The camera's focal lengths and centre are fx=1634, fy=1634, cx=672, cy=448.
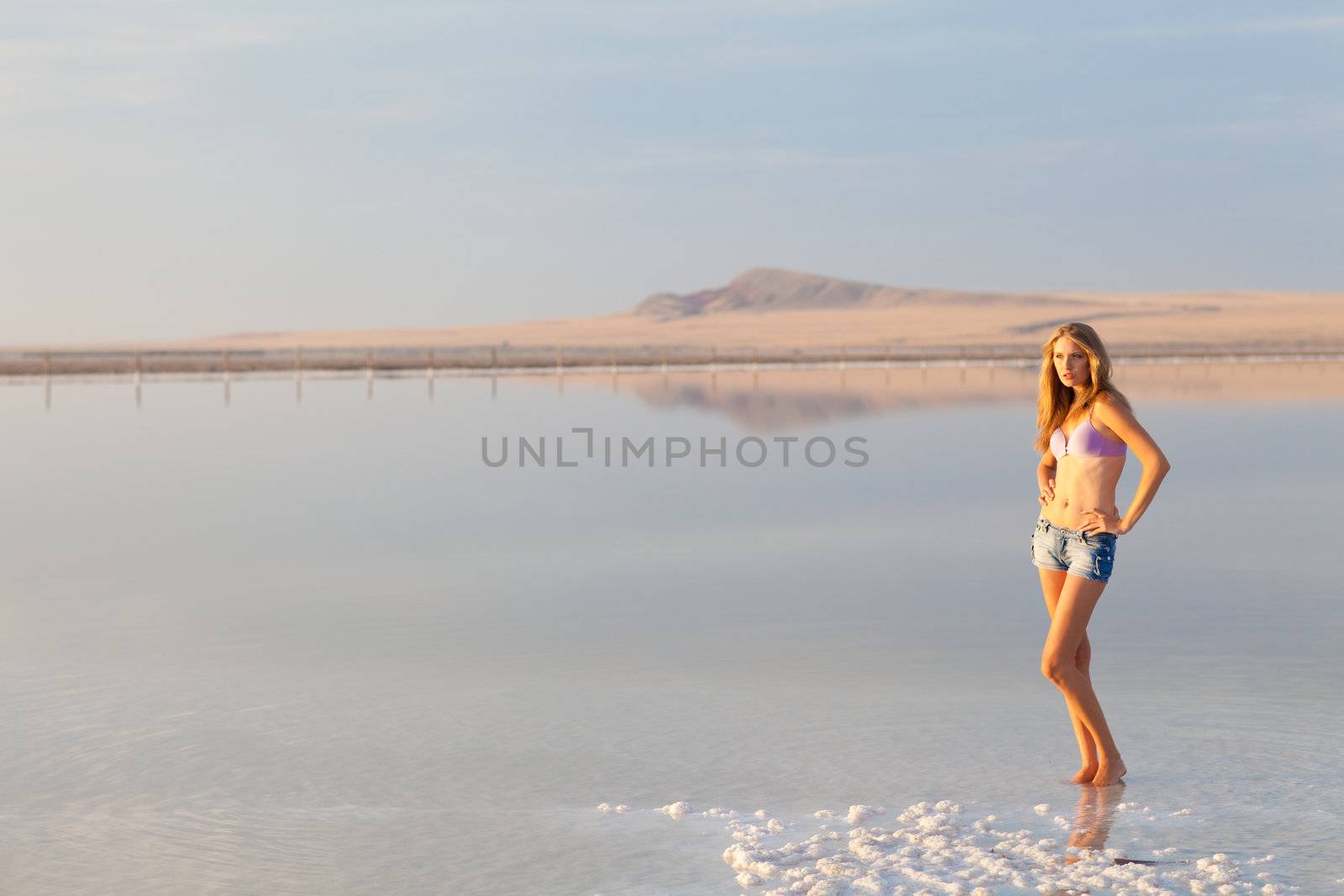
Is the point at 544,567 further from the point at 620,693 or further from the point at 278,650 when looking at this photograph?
the point at 620,693

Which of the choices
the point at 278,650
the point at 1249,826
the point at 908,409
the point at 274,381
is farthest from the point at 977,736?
the point at 274,381

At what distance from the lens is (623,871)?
13.9ft

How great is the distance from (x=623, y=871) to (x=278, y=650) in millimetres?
3212

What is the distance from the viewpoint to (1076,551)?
4926mm

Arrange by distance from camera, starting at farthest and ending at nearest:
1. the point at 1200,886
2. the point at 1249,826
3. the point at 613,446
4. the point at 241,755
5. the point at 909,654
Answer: the point at 613,446, the point at 909,654, the point at 241,755, the point at 1249,826, the point at 1200,886

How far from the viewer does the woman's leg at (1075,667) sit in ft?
16.1

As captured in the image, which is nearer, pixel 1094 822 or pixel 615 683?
pixel 1094 822

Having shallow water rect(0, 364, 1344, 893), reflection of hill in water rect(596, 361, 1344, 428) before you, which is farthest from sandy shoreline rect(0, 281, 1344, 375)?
shallow water rect(0, 364, 1344, 893)

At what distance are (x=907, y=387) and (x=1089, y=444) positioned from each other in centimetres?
3368

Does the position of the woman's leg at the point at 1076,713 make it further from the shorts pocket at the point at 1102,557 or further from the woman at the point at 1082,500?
the shorts pocket at the point at 1102,557

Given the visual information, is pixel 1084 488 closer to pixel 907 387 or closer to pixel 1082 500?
pixel 1082 500

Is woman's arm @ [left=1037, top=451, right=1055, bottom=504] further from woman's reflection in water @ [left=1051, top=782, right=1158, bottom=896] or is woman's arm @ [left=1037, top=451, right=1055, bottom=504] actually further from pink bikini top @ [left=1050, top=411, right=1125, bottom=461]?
woman's reflection in water @ [left=1051, top=782, right=1158, bottom=896]

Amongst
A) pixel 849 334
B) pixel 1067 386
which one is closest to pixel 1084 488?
pixel 1067 386

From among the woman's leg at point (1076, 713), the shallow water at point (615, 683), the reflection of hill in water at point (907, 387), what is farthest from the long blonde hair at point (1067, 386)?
the reflection of hill in water at point (907, 387)
